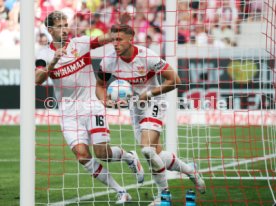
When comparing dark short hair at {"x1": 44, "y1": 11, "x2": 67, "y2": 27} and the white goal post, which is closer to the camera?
the white goal post

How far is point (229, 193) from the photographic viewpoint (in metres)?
10.2

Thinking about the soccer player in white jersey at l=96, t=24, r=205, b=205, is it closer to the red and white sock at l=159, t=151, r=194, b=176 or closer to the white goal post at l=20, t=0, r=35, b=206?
the red and white sock at l=159, t=151, r=194, b=176

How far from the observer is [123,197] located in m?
9.58

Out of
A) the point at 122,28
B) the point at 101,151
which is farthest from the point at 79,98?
the point at 122,28

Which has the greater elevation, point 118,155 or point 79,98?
point 79,98

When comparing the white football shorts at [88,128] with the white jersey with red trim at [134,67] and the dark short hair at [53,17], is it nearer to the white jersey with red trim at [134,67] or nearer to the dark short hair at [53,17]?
the white jersey with red trim at [134,67]

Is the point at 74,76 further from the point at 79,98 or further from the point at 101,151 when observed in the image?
the point at 101,151

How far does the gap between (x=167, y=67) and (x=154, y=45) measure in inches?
439

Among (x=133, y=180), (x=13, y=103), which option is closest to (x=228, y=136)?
(x=13, y=103)

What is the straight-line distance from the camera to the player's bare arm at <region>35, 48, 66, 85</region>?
9.59 m

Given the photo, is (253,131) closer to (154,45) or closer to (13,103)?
(154,45)

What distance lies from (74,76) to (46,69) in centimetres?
36

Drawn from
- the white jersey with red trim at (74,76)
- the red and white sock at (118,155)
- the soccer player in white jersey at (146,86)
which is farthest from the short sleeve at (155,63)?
the red and white sock at (118,155)

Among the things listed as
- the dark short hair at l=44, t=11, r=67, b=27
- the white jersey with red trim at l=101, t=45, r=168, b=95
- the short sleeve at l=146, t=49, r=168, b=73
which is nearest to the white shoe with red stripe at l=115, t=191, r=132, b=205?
the white jersey with red trim at l=101, t=45, r=168, b=95
